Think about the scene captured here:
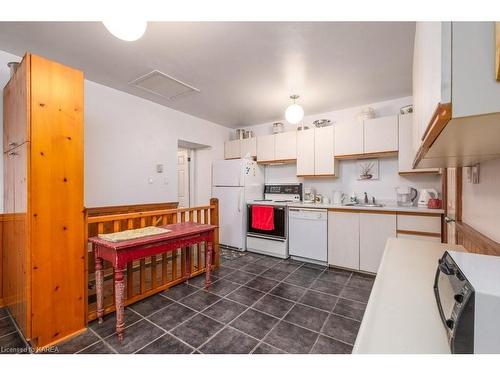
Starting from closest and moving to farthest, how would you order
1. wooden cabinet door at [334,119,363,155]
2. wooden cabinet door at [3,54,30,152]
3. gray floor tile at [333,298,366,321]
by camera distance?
wooden cabinet door at [3,54,30,152], gray floor tile at [333,298,366,321], wooden cabinet door at [334,119,363,155]

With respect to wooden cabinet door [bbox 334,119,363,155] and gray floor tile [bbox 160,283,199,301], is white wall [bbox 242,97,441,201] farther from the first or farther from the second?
gray floor tile [bbox 160,283,199,301]

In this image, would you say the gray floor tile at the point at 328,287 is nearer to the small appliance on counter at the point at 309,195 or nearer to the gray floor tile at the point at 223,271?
the gray floor tile at the point at 223,271

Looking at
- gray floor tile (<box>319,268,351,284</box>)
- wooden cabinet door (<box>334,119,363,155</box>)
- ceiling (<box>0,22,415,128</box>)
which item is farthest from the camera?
wooden cabinet door (<box>334,119,363,155</box>)

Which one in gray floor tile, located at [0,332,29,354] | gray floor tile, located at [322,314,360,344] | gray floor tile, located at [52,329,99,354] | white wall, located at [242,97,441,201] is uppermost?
white wall, located at [242,97,441,201]

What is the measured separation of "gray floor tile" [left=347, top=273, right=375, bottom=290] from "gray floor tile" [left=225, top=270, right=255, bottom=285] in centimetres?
120

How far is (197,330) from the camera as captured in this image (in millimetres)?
1812

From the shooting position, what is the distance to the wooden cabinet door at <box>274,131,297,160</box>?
383cm

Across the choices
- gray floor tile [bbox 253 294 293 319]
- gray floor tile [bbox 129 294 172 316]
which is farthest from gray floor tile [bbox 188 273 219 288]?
gray floor tile [bbox 253 294 293 319]

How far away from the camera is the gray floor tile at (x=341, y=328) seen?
68.5 inches

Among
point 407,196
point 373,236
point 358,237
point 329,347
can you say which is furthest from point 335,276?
point 407,196

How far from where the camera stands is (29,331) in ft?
5.09

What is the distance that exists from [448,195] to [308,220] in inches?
63.9

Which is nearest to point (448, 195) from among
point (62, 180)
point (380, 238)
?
point (380, 238)

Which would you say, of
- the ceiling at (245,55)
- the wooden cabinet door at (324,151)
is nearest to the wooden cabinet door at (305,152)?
the wooden cabinet door at (324,151)
